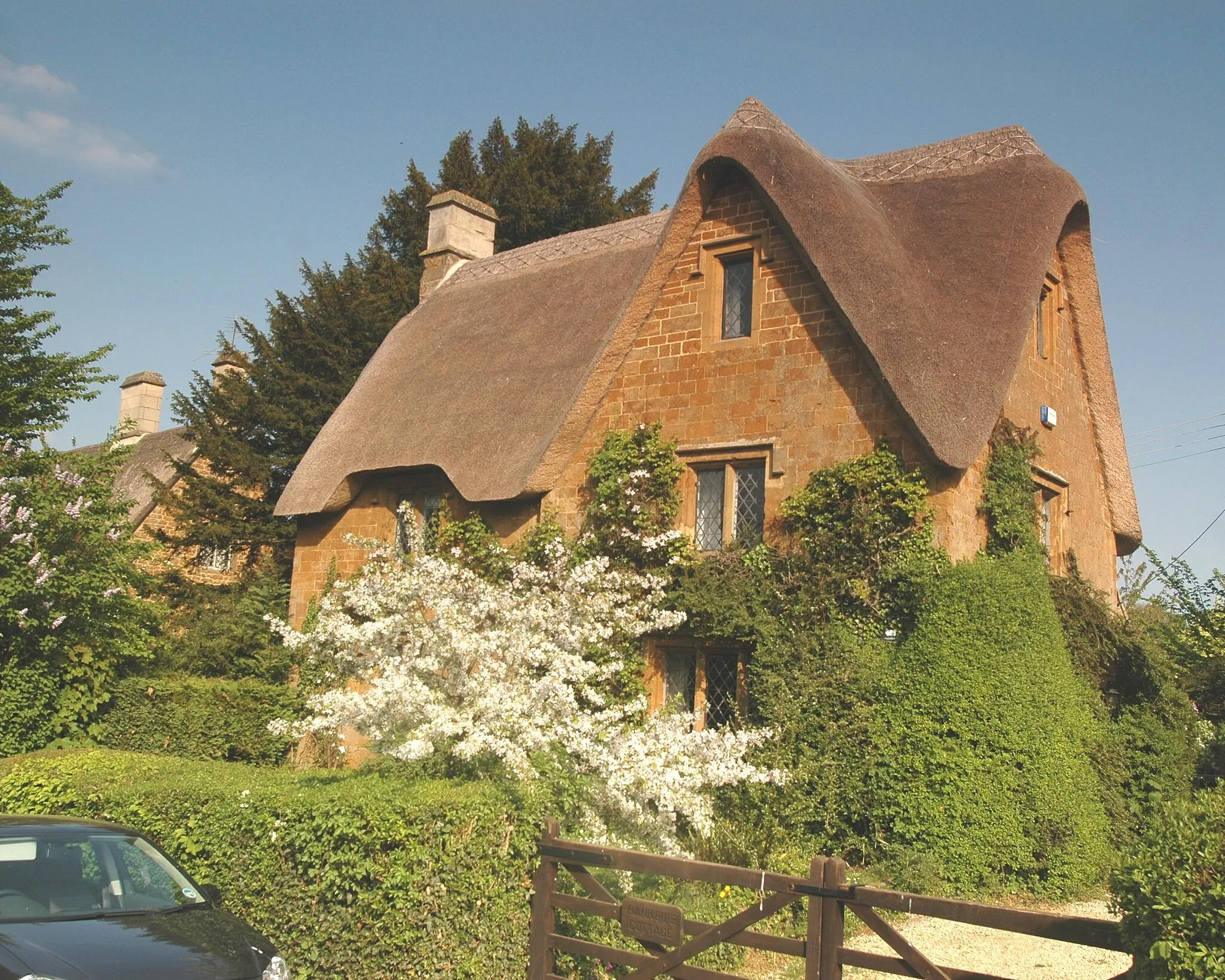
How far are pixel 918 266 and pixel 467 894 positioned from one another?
9.13 m

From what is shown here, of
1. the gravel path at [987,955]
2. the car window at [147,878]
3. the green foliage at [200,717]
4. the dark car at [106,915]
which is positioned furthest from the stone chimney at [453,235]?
the dark car at [106,915]

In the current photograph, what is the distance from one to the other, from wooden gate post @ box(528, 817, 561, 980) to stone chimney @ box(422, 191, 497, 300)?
15.3 m

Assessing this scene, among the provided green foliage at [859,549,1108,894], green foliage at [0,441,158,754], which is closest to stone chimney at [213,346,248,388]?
green foliage at [0,441,158,754]

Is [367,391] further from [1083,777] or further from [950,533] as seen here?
[1083,777]

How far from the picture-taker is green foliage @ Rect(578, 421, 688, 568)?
43.2 feet

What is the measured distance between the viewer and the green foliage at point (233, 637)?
17703 mm

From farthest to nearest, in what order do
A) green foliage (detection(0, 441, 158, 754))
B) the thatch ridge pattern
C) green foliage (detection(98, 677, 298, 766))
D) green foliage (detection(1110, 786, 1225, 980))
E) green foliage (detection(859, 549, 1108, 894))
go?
1. the thatch ridge pattern
2. green foliage (detection(98, 677, 298, 766))
3. green foliage (detection(0, 441, 158, 754))
4. green foliage (detection(859, 549, 1108, 894))
5. green foliage (detection(1110, 786, 1225, 980))

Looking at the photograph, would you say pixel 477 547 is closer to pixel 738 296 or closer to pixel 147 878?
pixel 738 296

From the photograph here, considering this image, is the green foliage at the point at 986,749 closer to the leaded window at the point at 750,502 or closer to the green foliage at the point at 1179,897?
the leaded window at the point at 750,502

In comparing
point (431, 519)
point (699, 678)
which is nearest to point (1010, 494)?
point (699, 678)

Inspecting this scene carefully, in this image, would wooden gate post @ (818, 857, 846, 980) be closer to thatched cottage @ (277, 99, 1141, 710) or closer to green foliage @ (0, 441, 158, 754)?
thatched cottage @ (277, 99, 1141, 710)

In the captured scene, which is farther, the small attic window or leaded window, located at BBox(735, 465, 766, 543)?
the small attic window

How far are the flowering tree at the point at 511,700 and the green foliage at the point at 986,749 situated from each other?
5.26ft

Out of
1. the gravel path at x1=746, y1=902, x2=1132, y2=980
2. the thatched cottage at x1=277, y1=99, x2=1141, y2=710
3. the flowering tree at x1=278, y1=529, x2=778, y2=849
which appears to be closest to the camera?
the flowering tree at x1=278, y1=529, x2=778, y2=849
